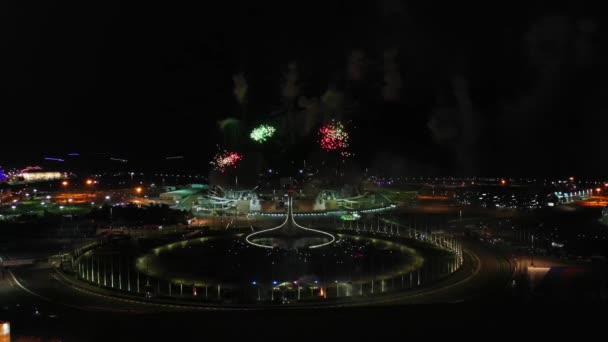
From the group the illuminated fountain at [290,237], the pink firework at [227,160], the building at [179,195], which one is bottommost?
the illuminated fountain at [290,237]

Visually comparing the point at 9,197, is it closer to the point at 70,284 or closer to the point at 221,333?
the point at 70,284

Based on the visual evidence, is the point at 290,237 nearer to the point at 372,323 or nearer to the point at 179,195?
the point at 372,323

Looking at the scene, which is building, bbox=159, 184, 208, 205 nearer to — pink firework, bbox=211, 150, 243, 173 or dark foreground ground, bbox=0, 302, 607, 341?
pink firework, bbox=211, 150, 243, 173

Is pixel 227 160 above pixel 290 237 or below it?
above

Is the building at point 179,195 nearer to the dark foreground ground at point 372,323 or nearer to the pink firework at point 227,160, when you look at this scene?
the pink firework at point 227,160

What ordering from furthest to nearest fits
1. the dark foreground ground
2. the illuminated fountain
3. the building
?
the building, the illuminated fountain, the dark foreground ground

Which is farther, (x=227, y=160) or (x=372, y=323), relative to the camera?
(x=227, y=160)

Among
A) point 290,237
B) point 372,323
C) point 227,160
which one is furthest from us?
point 227,160

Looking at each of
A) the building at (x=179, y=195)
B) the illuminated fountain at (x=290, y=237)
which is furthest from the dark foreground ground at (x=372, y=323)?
the building at (x=179, y=195)

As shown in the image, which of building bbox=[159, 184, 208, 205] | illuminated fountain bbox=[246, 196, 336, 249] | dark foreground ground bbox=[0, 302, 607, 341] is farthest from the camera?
building bbox=[159, 184, 208, 205]

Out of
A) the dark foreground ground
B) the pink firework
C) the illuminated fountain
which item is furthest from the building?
the dark foreground ground

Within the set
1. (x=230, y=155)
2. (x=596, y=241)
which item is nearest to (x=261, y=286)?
(x=596, y=241)

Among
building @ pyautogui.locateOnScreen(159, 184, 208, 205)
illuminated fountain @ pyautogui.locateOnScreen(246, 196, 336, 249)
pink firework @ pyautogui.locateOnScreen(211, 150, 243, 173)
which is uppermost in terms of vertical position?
pink firework @ pyautogui.locateOnScreen(211, 150, 243, 173)

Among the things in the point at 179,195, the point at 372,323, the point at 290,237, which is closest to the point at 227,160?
the point at 179,195
